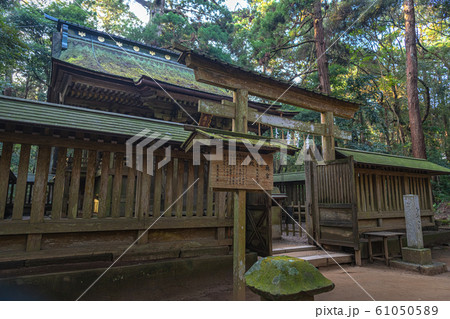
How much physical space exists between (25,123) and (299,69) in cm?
1873

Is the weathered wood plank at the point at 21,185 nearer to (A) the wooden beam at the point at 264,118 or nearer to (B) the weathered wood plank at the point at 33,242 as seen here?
(B) the weathered wood plank at the point at 33,242

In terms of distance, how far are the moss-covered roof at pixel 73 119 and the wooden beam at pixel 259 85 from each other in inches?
59.6

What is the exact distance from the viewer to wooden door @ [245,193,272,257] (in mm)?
6215

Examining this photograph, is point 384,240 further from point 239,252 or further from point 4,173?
point 4,173

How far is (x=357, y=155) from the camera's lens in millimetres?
8492

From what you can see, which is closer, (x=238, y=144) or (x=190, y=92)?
(x=238, y=144)

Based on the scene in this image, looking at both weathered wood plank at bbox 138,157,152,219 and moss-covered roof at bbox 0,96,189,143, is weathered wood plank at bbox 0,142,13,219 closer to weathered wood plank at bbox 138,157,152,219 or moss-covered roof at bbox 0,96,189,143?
moss-covered roof at bbox 0,96,189,143

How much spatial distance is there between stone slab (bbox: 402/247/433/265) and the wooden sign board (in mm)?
5824

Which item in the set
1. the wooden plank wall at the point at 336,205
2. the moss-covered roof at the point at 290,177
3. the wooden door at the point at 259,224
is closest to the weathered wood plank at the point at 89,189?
the wooden door at the point at 259,224

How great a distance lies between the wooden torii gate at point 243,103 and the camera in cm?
423

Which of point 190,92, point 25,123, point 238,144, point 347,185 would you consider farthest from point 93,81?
point 347,185

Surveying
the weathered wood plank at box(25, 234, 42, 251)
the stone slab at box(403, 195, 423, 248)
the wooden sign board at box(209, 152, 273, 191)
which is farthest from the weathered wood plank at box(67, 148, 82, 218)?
the stone slab at box(403, 195, 423, 248)

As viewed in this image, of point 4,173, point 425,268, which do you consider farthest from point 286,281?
point 425,268
